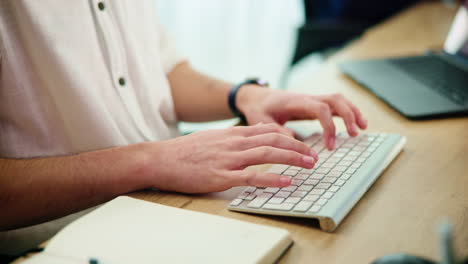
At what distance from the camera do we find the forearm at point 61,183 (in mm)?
675

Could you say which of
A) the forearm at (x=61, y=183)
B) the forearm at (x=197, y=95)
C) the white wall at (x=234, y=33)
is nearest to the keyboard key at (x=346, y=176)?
the forearm at (x=61, y=183)

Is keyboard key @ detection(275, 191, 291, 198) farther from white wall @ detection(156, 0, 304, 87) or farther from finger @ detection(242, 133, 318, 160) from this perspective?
white wall @ detection(156, 0, 304, 87)

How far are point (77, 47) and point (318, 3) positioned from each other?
172 centimetres

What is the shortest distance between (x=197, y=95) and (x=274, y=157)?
1.51ft

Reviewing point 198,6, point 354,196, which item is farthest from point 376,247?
point 198,6

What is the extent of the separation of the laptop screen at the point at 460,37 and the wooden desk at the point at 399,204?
392mm

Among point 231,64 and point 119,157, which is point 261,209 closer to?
point 119,157

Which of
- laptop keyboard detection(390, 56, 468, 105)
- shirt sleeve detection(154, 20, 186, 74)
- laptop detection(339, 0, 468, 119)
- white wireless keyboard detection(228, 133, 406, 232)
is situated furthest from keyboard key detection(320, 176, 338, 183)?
shirt sleeve detection(154, 20, 186, 74)

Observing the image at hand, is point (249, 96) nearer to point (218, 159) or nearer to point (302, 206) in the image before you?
point (218, 159)

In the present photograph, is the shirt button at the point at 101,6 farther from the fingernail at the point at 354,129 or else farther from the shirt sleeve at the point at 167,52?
the fingernail at the point at 354,129

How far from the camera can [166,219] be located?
0.59 meters

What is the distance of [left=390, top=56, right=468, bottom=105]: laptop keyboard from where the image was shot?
104cm

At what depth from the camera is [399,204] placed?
64cm

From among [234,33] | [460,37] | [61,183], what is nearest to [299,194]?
[61,183]
